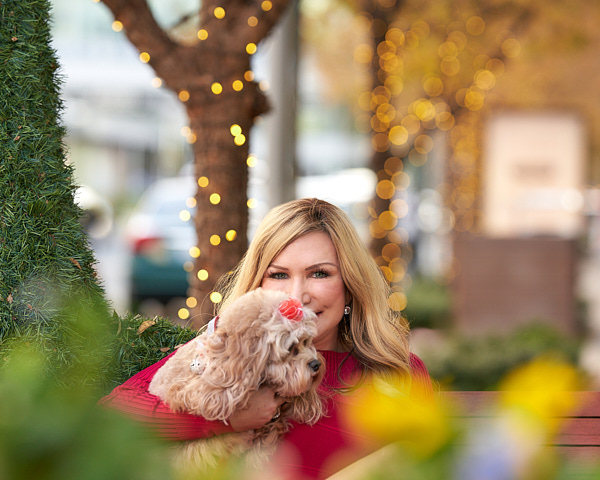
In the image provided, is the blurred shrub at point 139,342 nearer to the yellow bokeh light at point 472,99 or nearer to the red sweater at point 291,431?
the red sweater at point 291,431

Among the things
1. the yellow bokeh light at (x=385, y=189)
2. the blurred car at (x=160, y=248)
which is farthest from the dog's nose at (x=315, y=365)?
the blurred car at (x=160, y=248)

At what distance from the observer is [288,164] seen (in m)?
6.07

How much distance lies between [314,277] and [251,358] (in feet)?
2.21

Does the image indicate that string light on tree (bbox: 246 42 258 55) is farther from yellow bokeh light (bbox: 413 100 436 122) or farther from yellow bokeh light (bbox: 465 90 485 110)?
yellow bokeh light (bbox: 465 90 485 110)

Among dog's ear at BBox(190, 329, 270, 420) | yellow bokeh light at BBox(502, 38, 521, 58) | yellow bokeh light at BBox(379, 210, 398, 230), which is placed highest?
yellow bokeh light at BBox(502, 38, 521, 58)

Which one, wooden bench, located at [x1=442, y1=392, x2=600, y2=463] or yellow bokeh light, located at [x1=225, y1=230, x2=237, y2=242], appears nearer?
wooden bench, located at [x1=442, y1=392, x2=600, y2=463]

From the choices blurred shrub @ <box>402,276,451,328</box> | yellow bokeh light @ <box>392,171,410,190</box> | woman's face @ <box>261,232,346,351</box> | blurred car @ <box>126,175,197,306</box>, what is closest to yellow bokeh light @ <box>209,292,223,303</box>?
woman's face @ <box>261,232,346,351</box>

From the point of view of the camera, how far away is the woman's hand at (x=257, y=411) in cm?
210

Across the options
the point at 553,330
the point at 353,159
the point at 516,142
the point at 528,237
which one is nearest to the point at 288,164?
the point at 553,330

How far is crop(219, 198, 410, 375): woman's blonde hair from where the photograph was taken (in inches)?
106

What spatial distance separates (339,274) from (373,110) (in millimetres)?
6682

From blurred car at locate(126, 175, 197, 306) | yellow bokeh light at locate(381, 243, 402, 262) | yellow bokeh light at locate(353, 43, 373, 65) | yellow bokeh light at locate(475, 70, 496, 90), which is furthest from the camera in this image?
blurred car at locate(126, 175, 197, 306)

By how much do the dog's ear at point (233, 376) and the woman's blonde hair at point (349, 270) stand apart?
25.2 inches

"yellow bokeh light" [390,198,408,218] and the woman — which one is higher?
the woman
